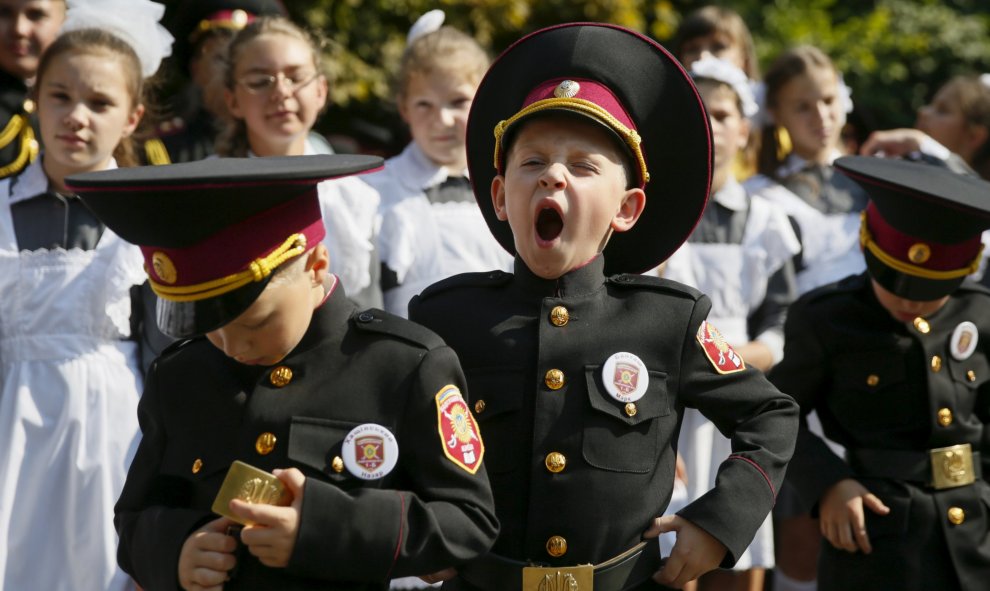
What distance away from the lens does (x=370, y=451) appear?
10.2 feet

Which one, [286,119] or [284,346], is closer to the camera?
[284,346]

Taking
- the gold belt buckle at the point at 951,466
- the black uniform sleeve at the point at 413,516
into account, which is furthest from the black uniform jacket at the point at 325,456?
the gold belt buckle at the point at 951,466

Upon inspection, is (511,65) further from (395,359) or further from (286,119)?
(286,119)

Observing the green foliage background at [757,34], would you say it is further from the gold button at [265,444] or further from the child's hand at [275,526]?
the child's hand at [275,526]

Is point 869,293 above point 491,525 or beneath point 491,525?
above

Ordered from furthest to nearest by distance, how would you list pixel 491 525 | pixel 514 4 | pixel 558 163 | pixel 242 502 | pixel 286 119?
pixel 514 4, pixel 286 119, pixel 558 163, pixel 491 525, pixel 242 502

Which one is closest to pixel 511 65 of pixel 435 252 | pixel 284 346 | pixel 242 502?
pixel 284 346

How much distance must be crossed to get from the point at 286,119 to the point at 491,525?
8.99ft

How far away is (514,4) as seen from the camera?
1086 centimetres

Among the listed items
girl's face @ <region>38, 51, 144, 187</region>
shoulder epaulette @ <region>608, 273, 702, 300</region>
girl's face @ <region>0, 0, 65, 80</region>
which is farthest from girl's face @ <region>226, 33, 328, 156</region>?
shoulder epaulette @ <region>608, 273, 702, 300</region>

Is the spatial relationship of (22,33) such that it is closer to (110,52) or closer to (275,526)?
(110,52)

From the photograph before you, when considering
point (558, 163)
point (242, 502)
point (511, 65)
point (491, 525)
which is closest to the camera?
point (242, 502)

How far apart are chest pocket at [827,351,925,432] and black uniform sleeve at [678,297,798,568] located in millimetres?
1132

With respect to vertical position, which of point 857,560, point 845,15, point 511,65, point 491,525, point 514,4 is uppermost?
point 845,15
